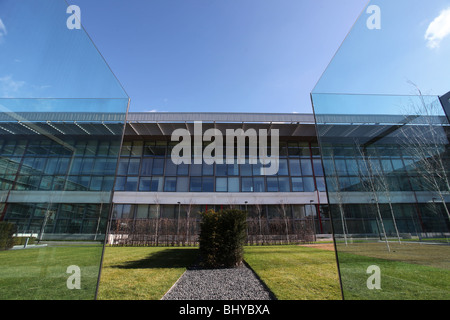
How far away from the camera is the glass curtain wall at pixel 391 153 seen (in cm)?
212

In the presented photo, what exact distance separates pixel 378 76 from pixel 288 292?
4117mm

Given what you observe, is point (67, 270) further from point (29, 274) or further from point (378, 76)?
point (378, 76)

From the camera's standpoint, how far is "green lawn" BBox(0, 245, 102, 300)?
68.9 inches

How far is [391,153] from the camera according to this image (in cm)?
278

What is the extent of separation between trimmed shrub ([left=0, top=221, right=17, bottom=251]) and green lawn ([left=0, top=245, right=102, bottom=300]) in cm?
6

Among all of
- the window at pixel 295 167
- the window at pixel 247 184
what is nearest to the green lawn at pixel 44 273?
the window at pixel 247 184

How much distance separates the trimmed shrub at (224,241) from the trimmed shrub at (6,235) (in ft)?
19.6

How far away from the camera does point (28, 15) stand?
2018 mm

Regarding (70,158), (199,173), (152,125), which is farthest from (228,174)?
(70,158)

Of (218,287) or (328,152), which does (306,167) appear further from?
(328,152)

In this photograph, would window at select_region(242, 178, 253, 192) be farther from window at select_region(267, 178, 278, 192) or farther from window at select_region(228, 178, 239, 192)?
window at select_region(267, 178, 278, 192)

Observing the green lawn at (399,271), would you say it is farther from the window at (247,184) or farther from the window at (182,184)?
the window at (182,184)

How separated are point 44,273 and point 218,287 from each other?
3645mm
